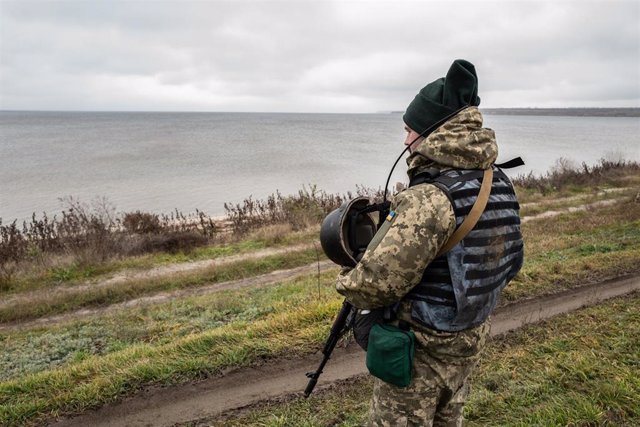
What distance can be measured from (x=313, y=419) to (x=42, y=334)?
18.5ft

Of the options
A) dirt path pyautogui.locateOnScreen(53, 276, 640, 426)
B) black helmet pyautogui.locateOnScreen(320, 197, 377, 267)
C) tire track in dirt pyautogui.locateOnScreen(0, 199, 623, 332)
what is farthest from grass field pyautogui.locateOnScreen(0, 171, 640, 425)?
black helmet pyautogui.locateOnScreen(320, 197, 377, 267)

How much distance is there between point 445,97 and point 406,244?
30.9 inches

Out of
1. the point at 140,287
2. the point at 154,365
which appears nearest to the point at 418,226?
the point at 154,365

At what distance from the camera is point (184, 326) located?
6.70 meters

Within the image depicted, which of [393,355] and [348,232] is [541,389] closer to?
[393,355]

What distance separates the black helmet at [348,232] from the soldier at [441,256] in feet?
0.54

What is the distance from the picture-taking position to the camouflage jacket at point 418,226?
212 cm

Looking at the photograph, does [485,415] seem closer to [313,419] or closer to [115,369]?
[313,419]

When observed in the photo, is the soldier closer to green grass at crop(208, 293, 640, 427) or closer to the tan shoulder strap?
the tan shoulder strap

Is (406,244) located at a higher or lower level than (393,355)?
higher

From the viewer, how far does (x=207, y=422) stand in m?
4.05

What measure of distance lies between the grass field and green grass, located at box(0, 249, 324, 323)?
2 cm

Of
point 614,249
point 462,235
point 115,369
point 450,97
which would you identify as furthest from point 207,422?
point 614,249

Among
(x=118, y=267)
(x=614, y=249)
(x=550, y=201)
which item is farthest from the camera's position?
(x=550, y=201)
